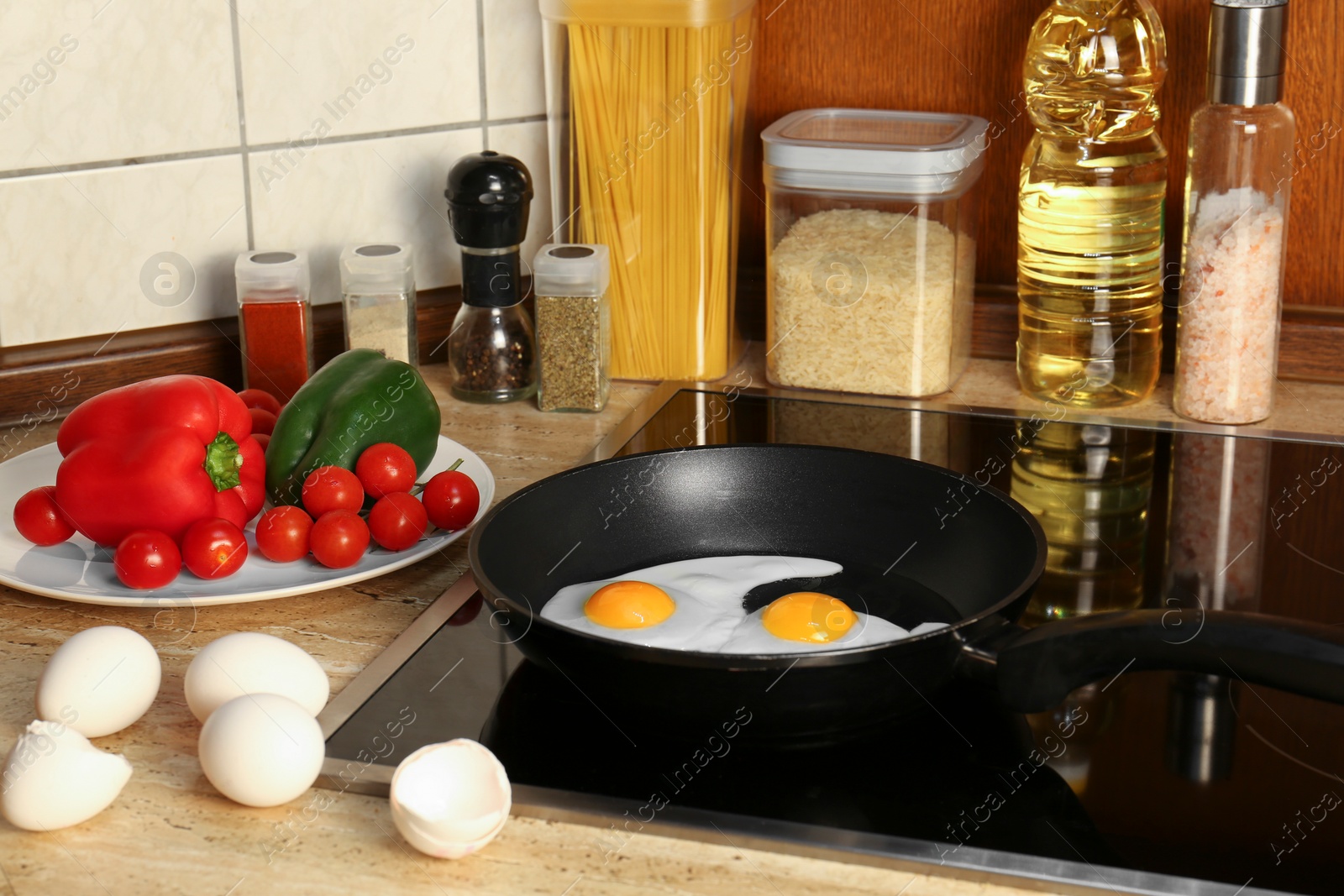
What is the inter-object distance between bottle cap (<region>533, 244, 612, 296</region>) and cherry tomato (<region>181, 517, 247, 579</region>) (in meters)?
0.39

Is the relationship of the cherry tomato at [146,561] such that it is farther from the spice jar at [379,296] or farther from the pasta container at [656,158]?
the pasta container at [656,158]

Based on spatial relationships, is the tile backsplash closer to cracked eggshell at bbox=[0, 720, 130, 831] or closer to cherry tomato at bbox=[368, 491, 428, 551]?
cherry tomato at bbox=[368, 491, 428, 551]

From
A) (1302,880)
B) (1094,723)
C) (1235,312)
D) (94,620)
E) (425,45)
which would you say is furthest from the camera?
(425,45)

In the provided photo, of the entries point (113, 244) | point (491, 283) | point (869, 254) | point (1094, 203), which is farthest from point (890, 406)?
→ point (113, 244)

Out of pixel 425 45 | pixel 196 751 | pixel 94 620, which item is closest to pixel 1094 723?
pixel 196 751

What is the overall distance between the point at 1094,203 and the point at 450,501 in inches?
23.3

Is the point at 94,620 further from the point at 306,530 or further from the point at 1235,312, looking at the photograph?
the point at 1235,312

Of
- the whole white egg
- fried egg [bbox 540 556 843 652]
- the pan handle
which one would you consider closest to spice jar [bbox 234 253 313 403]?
fried egg [bbox 540 556 843 652]

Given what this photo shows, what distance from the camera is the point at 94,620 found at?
2.57 ft

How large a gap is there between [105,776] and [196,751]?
7 centimetres

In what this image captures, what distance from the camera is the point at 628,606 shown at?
700 millimetres

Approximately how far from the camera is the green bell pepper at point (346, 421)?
0.90 metres

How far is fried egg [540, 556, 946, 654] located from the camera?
68cm

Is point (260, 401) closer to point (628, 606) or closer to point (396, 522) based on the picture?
point (396, 522)
